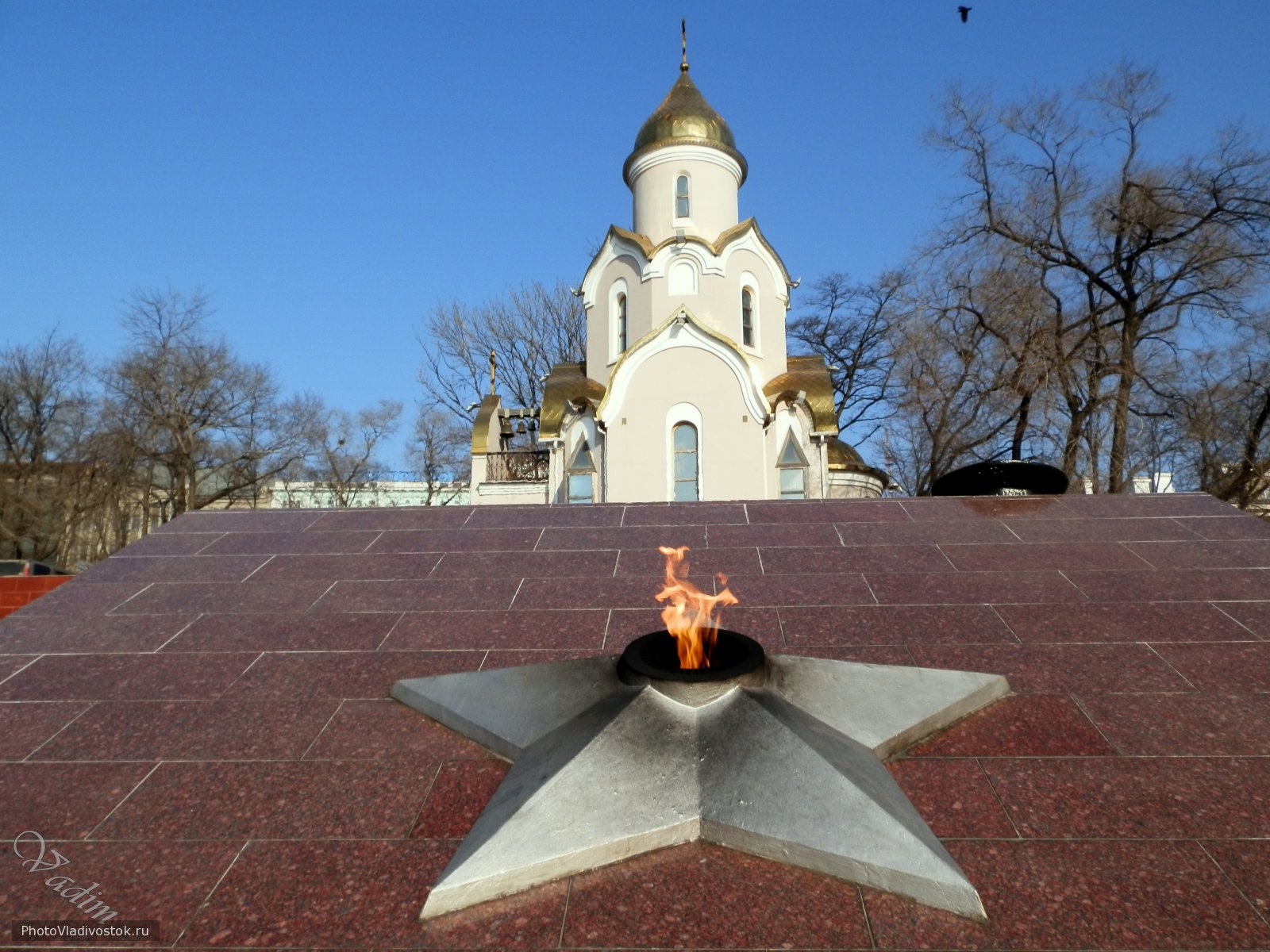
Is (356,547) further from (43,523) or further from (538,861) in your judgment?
(43,523)

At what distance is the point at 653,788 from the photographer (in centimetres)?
265

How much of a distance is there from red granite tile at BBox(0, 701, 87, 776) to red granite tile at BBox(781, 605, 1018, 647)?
337 cm

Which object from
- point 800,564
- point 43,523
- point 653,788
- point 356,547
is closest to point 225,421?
point 43,523

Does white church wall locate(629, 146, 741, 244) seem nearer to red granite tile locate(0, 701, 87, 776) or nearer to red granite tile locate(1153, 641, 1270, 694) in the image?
red granite tile locate(1153, 641, 1270, 694)

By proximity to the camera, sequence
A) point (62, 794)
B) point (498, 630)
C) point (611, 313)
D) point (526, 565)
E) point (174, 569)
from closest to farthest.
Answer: point (62, 794)
point (498, 630)
point (526, 565)
point (174, 569)
point (611, 313)

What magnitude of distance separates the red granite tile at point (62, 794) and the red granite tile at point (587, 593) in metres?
2.14

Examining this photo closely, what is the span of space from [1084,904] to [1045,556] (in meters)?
3.37

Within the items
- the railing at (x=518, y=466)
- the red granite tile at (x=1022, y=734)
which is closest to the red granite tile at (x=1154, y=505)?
the red granite tile at (x=1022, y=734)

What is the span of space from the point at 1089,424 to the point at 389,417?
25.8m

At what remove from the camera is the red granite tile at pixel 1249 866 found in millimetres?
2314

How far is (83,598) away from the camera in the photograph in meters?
5.06

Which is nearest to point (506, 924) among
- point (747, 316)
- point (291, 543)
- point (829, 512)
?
point (291, 543)

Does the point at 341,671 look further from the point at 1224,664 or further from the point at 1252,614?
the point at 1252,614

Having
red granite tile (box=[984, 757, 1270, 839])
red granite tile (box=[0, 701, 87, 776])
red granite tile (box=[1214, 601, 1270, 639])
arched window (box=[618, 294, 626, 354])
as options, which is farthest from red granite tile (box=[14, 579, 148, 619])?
arched window (box=[618, 294, 626, 354])
